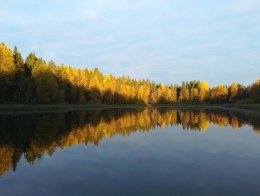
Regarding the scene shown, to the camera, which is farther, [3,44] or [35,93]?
[35,93]

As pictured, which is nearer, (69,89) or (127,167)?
(127,167)

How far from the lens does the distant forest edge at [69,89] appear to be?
227 ft

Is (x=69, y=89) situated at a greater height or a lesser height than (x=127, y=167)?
greater

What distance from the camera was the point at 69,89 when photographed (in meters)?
105

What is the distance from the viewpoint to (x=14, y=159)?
1714cm

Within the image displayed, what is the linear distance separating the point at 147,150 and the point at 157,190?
9.24 m

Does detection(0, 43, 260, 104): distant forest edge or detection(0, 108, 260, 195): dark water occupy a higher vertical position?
detection(0, 43, 260, 104): distant forest edge

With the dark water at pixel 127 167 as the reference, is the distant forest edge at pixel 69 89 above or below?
above

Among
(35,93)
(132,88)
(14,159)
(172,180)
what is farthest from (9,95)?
(132,88)

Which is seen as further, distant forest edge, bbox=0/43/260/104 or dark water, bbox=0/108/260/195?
distant forest edge, bbox=0/43/260/104

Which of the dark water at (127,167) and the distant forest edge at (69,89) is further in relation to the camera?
the distant forest edge at (69,89)

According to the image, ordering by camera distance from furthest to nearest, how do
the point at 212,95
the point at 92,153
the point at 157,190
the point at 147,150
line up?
the point at 212,95 < the point at 147,150 < the point at 92,153 < the point at 157,190

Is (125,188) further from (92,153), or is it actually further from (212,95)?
(212,95)

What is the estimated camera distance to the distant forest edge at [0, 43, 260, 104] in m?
69.1
